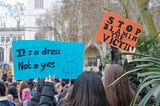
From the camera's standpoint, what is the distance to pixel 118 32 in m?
8.54

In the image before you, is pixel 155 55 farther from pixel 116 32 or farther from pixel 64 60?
pixel 116 32

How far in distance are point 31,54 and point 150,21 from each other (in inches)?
283

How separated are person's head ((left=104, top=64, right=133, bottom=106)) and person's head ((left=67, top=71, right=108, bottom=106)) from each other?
0.45m

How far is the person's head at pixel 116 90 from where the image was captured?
3855 millimetres

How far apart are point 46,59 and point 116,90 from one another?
7.73ft

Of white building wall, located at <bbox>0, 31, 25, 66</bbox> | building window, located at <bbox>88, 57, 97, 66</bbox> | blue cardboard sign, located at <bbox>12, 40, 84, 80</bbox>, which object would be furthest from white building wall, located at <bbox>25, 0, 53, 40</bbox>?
blue cardboard sign, located at <bbox>12, 40, 84, 80</bbox>

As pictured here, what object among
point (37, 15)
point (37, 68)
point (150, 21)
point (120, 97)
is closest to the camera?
point (120, 97)

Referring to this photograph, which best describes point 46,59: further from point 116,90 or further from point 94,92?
point 94,92

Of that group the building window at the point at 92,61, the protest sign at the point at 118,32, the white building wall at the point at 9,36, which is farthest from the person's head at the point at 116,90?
the white building wall at the point at 9,36

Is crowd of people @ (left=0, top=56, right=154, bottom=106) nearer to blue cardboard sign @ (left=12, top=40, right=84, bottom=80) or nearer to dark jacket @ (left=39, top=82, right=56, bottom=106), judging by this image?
dark jacket @ (left=39, top=82, right=56, bottom=106)

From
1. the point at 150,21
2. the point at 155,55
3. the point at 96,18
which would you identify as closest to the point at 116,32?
the point at 150,21

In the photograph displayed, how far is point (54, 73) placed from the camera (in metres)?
6.01

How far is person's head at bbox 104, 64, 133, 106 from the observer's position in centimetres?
386

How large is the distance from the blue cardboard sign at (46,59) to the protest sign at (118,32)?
7.02 ft
